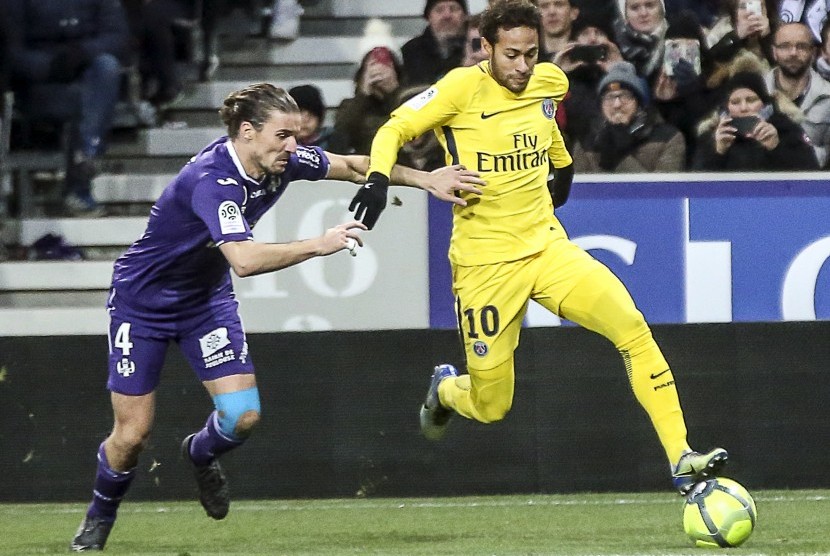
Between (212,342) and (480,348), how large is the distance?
1244 millimetres

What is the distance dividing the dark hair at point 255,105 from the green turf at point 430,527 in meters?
1.63

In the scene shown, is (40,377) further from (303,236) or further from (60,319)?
(303,236)

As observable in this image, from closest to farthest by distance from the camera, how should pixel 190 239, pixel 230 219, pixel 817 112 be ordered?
pixel 230 219, pixel 190 239, pixel 817 112

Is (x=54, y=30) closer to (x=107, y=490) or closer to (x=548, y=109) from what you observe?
(x=548, y=109)

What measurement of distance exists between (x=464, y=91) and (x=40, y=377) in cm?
326

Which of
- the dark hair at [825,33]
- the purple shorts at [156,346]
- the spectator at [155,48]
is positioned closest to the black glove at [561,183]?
the purple shorts at [156,346]

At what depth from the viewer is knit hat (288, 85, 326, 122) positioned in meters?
9.40

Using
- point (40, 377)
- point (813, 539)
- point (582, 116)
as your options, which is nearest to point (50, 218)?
point (40, 377)

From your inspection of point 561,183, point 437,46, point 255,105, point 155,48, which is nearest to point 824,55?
point 437,46

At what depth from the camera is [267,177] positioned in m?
6.30

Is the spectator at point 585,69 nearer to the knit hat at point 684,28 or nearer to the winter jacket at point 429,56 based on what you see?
→ the knit hat at point 684,28

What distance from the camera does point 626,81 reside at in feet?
30.7

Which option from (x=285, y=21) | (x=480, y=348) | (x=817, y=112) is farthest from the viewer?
(x=285, y=21)

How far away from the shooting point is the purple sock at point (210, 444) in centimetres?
658
